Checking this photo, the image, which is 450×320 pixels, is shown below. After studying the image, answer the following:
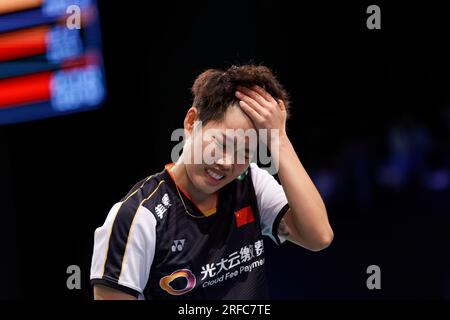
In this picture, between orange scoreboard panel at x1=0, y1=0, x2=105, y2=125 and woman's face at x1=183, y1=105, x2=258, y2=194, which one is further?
orange scoreboard panel at x1=0, y1=0, x2=105, y2=125

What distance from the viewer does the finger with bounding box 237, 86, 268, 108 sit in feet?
4.83

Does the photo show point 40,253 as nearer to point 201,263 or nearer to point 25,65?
point 25,65

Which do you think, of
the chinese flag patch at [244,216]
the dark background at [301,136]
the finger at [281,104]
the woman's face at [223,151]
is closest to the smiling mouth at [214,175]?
the woman's face at [223,151]

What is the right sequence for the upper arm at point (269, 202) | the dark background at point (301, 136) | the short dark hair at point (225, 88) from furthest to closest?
the dark background at point (301, 136), the upper arm at point (269, 202), the short dark hair at point (225, 88)

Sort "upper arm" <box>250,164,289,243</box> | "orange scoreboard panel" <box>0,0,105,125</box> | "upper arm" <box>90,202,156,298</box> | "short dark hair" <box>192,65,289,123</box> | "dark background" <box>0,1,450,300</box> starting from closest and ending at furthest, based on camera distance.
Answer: "upper arm" <box>90,202,156,298</box> → "short dark hair" <box>192,65,289,123</box> → "upper arm" <box>250,164,289,243</box> → "orange scoreboard panel" <box>0,0,105,125</box> → "dark background" <box>0,1,450,300</box>

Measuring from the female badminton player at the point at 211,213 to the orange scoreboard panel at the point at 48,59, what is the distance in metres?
1.29

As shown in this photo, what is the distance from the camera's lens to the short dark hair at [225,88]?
1.48 metres

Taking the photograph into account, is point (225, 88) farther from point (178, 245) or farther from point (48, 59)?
point (48, 59)

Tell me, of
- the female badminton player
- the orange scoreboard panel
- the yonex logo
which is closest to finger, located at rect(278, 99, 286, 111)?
the female badminton player

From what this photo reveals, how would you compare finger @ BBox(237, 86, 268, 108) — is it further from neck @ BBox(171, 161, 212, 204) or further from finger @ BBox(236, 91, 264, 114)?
neck @ BBox(171, 161, 212, 204)

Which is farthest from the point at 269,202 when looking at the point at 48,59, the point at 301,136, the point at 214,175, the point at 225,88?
the point at 48,59

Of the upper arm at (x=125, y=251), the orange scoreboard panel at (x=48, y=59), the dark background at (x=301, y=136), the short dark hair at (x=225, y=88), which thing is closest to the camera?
the upper arm at (x=125, y=251)

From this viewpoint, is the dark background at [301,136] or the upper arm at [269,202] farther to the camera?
the dark background at [301,136]

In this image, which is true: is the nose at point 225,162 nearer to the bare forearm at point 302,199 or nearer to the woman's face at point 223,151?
the woman's face at point 223,151
